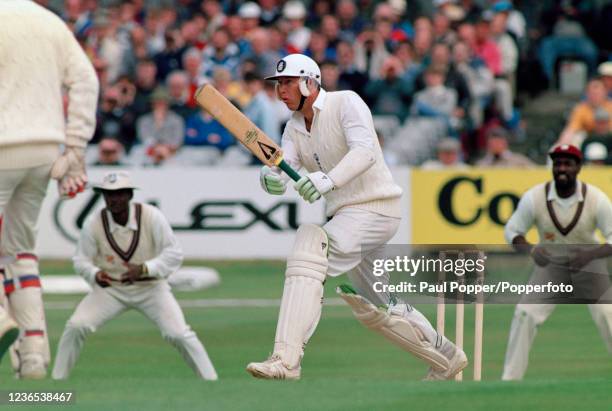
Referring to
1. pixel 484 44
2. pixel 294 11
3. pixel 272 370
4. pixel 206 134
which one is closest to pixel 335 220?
pixel 272 370

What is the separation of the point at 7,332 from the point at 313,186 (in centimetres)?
182

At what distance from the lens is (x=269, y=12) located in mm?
22219

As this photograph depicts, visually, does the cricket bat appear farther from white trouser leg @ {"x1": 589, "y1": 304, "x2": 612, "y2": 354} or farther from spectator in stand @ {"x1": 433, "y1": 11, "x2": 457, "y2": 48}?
spectator in stand @ {"x1": 433, "y1": 11, "x2": 457, "y2": 48}

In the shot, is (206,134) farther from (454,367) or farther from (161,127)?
(454,367)

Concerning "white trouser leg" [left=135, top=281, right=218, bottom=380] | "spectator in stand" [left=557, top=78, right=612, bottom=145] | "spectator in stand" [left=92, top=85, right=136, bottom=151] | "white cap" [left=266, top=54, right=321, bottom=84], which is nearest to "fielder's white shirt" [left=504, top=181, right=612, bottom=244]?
"white trouser leg" [left=135, top=281, right=218, bottom=380]

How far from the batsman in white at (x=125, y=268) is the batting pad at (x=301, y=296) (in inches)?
103

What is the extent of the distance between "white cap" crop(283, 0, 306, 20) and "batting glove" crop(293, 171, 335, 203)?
12.9 meters

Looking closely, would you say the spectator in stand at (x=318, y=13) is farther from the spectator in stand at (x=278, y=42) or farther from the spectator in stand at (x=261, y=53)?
the spectator in stand at (x=261, y=53)

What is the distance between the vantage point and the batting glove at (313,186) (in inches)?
343

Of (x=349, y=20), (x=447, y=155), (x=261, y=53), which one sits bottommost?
(x=447, y=155)

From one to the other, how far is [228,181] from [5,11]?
30.5 feet

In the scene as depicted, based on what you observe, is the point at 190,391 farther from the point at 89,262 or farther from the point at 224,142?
the point at 224,142

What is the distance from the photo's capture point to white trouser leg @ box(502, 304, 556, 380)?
37.6 feet

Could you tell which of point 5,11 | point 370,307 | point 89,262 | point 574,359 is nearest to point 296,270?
point 370,307
